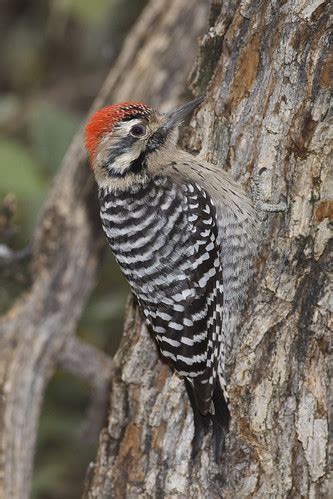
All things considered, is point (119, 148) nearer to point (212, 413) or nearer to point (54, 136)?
point (212, 413)

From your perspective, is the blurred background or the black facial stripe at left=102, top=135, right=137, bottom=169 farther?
the blurred background

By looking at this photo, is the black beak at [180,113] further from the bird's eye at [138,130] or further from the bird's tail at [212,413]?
the bird's tail at [212,413]

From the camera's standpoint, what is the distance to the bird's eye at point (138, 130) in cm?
377

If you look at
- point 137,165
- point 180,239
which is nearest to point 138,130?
point 137,165

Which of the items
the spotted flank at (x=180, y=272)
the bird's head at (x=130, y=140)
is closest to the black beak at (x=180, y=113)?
the bird's head at (x=130, y=140)

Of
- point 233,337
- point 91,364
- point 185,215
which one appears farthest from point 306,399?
point 91,364

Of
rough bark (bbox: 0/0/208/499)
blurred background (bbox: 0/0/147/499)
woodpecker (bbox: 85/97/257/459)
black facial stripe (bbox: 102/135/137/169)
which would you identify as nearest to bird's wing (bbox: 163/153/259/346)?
woodpecker (bbox: 85/97/257/459)

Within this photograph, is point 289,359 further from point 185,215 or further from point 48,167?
point 48,167

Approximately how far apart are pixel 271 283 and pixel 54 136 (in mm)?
3331

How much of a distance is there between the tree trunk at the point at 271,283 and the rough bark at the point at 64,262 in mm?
1364

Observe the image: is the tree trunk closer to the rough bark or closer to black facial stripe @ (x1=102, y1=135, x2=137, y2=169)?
black facial stripe @ (x1=102, y1=135, x2=137, y2=169)

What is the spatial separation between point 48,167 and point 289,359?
11.6 ft

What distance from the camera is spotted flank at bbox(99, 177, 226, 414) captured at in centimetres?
335

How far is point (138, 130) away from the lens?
149 inches
